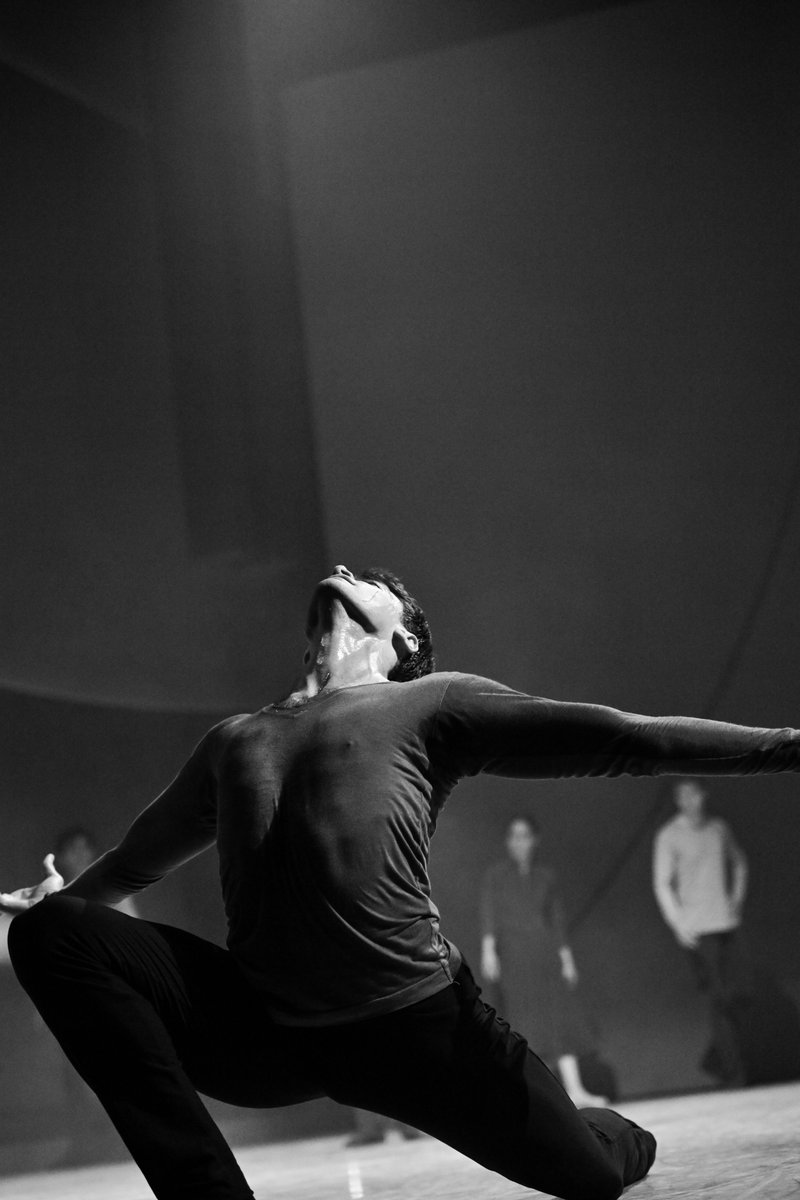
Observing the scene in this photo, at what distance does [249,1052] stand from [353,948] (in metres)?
0.20

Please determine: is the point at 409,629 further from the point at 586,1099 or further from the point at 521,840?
the point at 586,1099

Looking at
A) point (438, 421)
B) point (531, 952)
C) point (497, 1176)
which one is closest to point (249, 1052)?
point (497, 1176)

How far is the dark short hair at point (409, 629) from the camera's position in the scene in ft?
6.52

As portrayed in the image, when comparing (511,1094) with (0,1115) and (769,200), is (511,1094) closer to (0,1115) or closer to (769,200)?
(0,1115)

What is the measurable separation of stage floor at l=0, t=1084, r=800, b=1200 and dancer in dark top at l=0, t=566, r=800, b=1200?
1.63 ft

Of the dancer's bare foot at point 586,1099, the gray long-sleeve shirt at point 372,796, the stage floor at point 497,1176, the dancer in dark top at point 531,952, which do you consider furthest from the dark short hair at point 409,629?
the dancer's bare foot at point 586,1099

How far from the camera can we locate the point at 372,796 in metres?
1.65

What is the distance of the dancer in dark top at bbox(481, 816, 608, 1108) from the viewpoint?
5434 millimetres

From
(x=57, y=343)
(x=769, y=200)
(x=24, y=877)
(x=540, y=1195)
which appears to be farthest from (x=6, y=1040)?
(x=769, y=200)

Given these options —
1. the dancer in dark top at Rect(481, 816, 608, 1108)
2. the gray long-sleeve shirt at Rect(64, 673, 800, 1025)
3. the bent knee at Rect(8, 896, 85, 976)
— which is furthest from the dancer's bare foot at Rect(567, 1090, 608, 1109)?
the bent knee at Rect(8, 896, 85, 976)

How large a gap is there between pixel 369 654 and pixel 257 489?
4536mm

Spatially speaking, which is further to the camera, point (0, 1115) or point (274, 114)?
point (274, 114)

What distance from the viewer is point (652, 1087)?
19.5 feet

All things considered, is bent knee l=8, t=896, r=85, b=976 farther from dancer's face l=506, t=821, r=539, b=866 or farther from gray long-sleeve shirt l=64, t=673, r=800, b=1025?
dancer's face l=506, t=821, r=539, b=866
